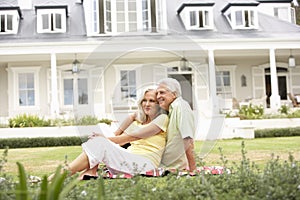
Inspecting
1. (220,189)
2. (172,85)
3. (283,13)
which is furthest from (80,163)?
(283,13)

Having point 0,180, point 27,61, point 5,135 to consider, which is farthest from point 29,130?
point 0,180

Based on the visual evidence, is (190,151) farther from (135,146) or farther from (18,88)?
(18,88)

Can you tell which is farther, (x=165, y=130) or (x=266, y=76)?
(x=266, y=76)

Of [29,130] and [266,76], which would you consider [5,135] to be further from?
[266,76]

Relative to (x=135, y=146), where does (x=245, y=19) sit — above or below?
above

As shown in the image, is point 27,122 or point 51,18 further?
point 51,18

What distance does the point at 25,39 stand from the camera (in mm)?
17469

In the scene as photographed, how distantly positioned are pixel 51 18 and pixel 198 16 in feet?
19.0

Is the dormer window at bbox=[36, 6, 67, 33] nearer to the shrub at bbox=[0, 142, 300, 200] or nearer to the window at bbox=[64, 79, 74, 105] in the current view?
the window at bbox=[64, 79, 74, 105]

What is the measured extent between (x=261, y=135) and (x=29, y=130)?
6395mm

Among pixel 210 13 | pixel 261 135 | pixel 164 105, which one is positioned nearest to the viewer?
pixel 164 105

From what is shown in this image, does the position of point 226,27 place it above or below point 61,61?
above

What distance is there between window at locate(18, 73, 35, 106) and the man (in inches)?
548

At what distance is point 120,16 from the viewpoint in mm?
18672
